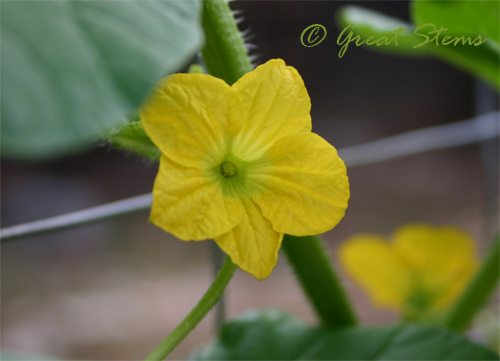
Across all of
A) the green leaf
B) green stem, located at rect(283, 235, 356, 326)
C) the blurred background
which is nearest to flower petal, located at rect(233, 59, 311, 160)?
green stem, located at rect(283, 235, 356, 326)

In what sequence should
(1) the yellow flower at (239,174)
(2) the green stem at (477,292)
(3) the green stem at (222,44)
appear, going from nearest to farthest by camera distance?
(1) the yellow flower at (239,174) < (3) the green stem at (222,44) < (2) the green stem at (477,292)

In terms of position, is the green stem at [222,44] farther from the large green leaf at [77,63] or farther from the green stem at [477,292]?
the green stem at [477,292]

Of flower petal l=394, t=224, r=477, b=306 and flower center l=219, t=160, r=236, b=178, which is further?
flower petal l=394, t=224, r=477, b=306

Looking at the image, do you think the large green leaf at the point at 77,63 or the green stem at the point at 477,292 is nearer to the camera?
the large green leaf at the point at 77,63

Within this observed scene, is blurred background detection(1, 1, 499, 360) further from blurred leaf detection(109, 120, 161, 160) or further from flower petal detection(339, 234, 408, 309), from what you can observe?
blurred leaf detection(109, 120, 161, 160)

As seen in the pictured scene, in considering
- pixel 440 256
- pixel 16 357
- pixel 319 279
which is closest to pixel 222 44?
pixel 319 279

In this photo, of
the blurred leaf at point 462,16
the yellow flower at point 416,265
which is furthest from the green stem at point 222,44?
the yellow flower at point 416,265
